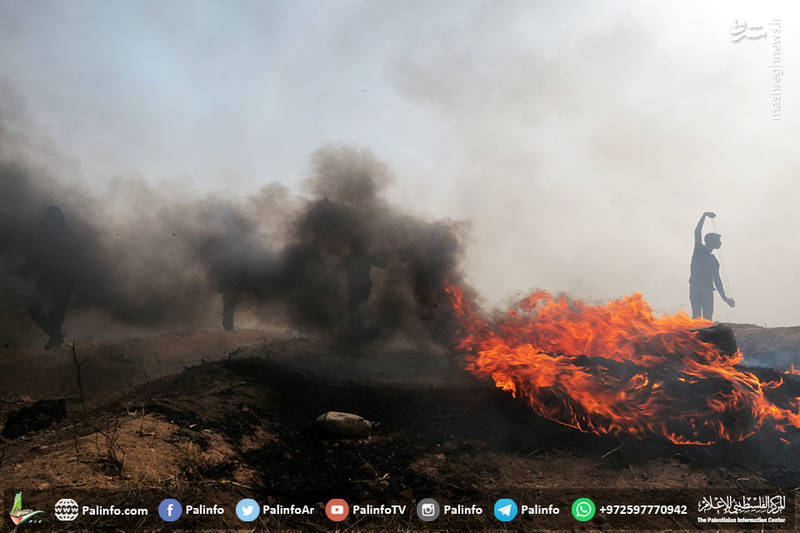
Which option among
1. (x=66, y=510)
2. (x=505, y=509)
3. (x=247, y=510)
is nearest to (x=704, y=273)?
(x=505, y=509)

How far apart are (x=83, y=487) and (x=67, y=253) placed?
15.3m

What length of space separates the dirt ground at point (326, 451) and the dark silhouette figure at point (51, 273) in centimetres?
498

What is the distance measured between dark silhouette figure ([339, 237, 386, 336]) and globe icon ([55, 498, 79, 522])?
12667mm

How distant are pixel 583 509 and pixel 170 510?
4989 mm

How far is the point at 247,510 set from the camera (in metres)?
4.57

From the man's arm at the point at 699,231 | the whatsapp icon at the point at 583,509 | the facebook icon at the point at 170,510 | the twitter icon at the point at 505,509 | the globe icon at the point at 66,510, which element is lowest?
the whatsapp icon at the point at 583,509

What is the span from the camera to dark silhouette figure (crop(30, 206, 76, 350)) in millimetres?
15250

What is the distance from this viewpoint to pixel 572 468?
269 inches

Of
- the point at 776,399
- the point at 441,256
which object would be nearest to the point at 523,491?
the point at 776,399

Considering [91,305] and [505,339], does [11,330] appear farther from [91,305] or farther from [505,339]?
[505,339]

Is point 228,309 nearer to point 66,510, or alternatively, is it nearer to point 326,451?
point 326,451

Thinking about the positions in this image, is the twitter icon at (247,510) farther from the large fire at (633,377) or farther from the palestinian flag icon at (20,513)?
the large fire at (633,377)

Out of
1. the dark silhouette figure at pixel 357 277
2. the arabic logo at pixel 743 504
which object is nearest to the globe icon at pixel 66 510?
the arabic logo at pixel 743 504

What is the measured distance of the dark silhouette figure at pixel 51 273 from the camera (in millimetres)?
15250
